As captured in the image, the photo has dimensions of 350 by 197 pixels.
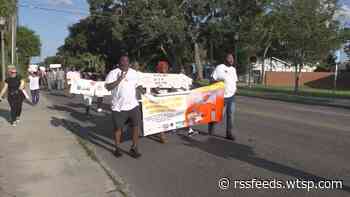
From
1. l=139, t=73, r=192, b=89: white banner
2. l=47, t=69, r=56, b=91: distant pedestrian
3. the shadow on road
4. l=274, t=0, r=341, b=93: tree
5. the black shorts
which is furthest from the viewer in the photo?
l=47, t=69, r=56, b=91: distant pedestrian

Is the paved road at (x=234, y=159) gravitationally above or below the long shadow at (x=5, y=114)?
below

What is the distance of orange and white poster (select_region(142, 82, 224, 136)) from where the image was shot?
8914 mm

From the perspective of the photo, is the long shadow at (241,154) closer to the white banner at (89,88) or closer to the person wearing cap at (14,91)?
the person wearing cap at (14,91)

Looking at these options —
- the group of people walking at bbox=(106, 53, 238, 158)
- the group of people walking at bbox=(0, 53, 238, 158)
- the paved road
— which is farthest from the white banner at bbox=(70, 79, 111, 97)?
the group of people walking at bbox=(106, 53, 238, 158)

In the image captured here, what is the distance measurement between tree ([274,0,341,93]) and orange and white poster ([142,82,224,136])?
2211 cm

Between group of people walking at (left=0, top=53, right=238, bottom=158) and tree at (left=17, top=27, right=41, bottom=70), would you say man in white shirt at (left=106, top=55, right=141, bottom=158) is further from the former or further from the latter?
tree at (left=17, top=27, right=41, bottom=70)

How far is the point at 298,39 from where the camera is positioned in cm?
3086

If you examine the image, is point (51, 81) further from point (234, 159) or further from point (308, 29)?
point (234, 159)

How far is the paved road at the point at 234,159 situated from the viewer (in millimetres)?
6281

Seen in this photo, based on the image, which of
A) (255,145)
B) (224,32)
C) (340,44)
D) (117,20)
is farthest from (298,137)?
(117,20)

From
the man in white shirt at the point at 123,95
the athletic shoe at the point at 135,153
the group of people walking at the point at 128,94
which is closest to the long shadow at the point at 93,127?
the group of people walking at the point at 128,94

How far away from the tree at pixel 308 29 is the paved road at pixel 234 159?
1976 centimetres

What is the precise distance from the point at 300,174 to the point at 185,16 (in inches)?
1808

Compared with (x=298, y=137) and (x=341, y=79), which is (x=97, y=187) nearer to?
(x=298, y=137)
